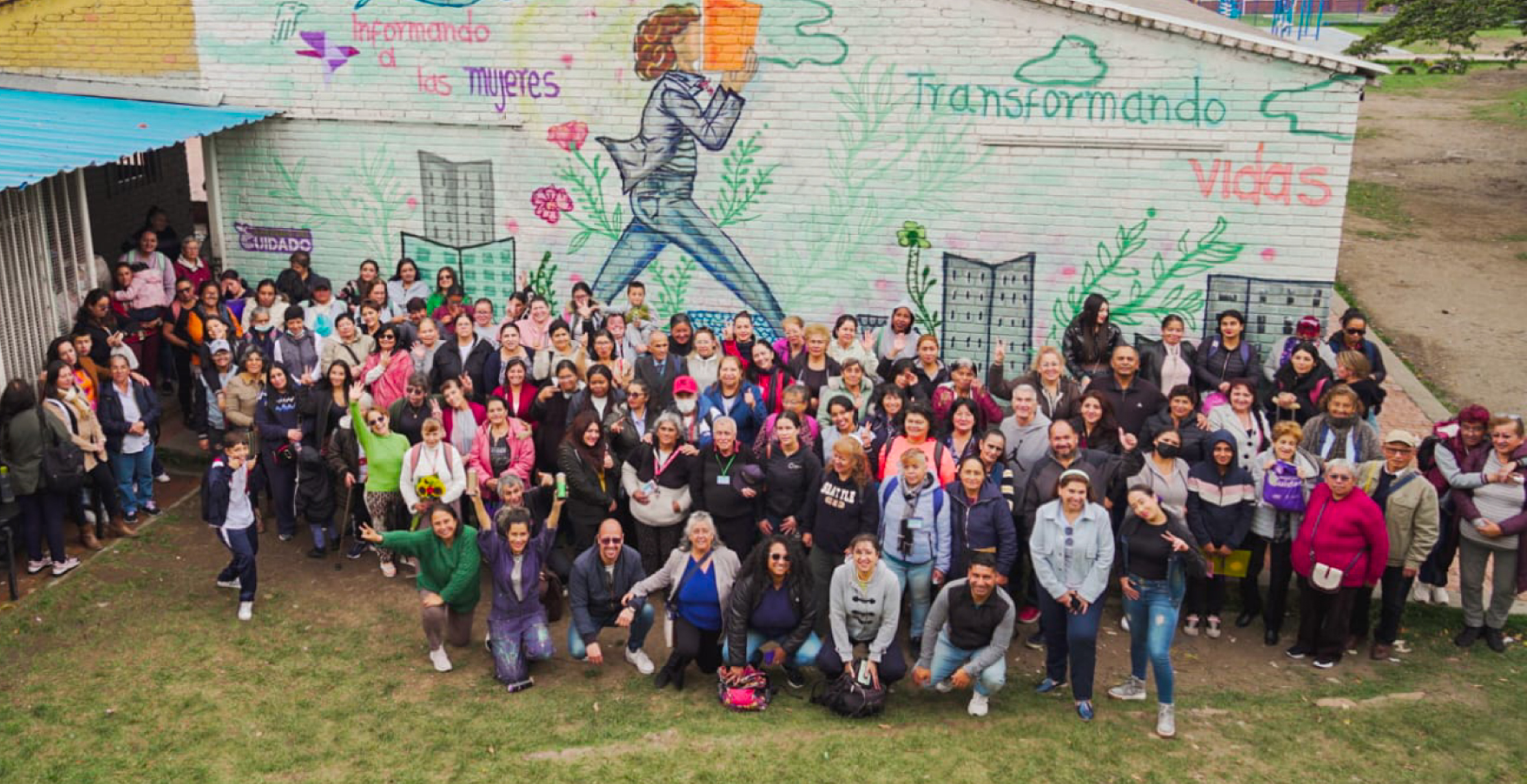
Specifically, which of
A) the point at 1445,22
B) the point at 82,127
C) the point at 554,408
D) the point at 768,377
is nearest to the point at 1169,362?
the point at 768,377

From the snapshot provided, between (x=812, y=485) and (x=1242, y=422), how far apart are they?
10.5 feet

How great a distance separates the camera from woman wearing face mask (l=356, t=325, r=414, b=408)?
11.1 m

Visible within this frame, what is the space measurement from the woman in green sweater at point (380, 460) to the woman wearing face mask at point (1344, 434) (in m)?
6.77

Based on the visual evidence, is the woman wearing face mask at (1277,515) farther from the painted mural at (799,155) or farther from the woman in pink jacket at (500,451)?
the woman in pink jacket at (500,451)

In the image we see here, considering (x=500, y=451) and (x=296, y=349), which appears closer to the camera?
(x=500, y=451)

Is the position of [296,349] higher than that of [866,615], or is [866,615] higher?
[296,349]

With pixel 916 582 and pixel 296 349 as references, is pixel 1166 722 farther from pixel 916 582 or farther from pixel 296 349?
pixel 296 349

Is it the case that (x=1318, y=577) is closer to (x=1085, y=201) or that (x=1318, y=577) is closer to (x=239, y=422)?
(x=1085, y=201)

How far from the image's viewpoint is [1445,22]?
22.1 metres

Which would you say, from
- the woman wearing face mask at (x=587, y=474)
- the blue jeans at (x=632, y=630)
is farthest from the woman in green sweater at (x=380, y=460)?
the blue jeans at (x=632, y=630)

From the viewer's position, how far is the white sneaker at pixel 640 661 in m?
9.20

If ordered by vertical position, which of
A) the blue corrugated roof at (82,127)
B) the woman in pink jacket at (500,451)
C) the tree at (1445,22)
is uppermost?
the tree at (1445,22)

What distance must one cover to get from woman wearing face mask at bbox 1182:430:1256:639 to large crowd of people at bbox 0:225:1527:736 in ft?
0.06

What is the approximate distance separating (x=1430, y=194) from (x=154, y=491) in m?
23.0
